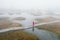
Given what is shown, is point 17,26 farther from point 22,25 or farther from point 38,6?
point 38,6

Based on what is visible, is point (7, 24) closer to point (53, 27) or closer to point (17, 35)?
point (17, 35)

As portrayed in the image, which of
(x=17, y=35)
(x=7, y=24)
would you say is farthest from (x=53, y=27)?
(x=7, y=24)

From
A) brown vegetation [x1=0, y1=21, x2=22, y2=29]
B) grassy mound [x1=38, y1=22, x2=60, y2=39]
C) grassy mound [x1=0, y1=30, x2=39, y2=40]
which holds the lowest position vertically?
grassy mound [x1=0, y1=30, x2=39, y2=40]

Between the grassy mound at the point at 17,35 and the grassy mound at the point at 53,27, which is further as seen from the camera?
the grassy mound at the point at 53,27

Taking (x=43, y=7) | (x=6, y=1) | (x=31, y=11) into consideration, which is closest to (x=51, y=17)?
(x=43, y=7)

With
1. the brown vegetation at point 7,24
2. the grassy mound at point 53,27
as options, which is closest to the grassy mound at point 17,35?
the brown vegetation at point 7,24

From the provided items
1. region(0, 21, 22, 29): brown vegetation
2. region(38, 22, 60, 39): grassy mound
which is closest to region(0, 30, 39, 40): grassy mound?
region(0, 21, 22, 29): brown vegetation

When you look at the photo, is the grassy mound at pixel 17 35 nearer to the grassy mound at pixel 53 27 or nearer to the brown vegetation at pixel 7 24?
the brown vegetation at pixel 7 24

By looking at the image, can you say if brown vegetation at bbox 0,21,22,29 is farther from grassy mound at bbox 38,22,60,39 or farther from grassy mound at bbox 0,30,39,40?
grassy mound at bbox 38,22,60,39
